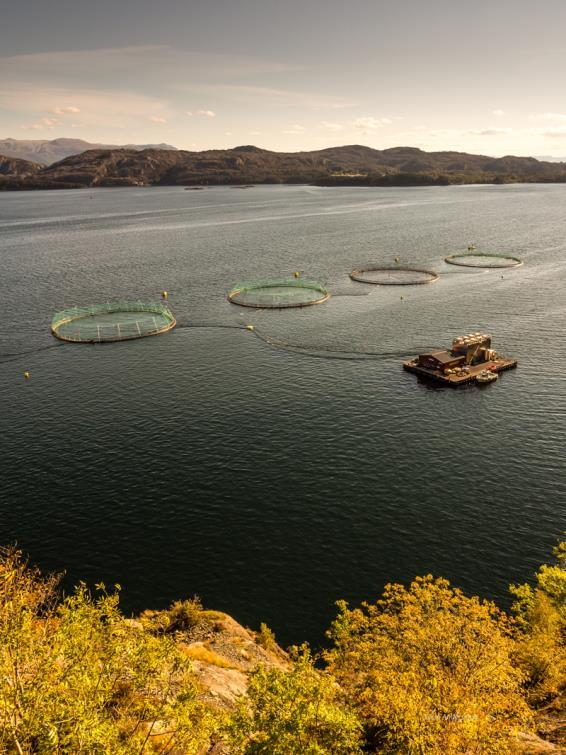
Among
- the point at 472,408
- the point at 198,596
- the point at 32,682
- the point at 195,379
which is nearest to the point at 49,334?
the point at 195,379

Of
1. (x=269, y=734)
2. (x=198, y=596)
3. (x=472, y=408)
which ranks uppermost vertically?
(x=269, y=734)

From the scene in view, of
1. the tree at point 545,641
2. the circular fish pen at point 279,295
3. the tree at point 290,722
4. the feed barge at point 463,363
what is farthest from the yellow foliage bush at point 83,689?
the circular fish pen at point 279,295

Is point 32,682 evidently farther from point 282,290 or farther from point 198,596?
point 282,290

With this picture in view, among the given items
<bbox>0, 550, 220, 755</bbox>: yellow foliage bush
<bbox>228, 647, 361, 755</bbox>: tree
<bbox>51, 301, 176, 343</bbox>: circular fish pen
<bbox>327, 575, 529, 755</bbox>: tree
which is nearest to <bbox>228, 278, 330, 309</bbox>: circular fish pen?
<bbox>51, 301, 176, 343</bbox>: circular fish pen

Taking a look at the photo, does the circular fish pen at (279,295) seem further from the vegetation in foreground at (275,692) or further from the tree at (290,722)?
the tree at (290,722)

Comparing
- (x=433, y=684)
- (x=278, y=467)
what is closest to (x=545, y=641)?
(x=433, y=684)
